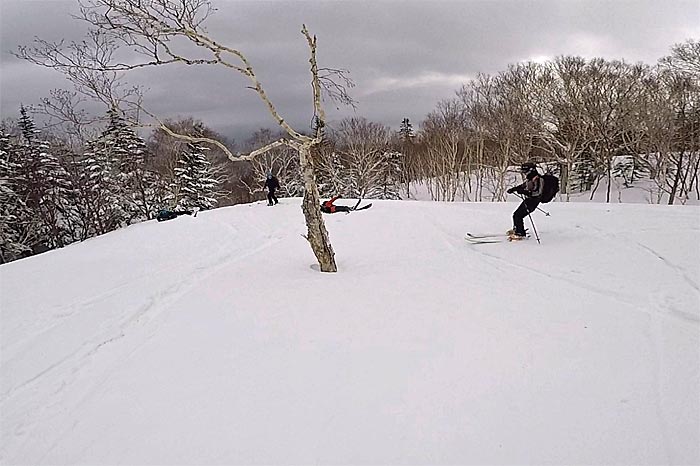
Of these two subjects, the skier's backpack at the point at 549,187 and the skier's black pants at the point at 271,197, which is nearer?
the skier's backpack at the point at 549,187

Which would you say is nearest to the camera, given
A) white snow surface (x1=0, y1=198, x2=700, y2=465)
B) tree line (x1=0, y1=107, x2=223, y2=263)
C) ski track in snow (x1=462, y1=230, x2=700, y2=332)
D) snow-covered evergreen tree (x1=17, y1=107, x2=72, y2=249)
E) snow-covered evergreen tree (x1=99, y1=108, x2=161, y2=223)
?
white snow surface (x1=0, y1=198, x2=700, y2=465)

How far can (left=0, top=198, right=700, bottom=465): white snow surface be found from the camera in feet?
8.77

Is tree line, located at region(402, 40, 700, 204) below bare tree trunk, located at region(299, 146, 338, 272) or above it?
above

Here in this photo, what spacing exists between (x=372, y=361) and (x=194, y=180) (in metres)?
31.6

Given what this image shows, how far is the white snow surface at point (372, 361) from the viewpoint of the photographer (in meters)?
2.67

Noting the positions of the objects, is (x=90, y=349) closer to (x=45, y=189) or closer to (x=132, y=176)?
(x=45, y=189)

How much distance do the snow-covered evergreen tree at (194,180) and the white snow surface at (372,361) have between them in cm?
2494

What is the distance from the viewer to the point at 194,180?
32.3 meters

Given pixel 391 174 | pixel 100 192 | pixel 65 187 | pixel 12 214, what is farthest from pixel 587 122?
pixel 12 214

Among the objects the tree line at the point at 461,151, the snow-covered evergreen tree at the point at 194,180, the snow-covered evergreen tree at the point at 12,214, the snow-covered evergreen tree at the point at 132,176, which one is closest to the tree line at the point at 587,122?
the tree line at the point at 461,151

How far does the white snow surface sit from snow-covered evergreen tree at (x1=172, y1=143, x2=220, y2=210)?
24.9 meters

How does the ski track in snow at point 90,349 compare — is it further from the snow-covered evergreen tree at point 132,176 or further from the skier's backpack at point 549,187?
the snow-covered evergreen tree at point 132,176

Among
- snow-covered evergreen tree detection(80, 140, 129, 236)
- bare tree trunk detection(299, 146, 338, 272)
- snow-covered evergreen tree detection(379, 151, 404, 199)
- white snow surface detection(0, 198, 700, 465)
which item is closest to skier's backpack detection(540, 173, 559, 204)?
white snow surface detection(0, 198, 700, 465)

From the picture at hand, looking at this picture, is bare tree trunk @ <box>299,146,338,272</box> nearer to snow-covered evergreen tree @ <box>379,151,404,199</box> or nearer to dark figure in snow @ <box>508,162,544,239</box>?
dark figure in snow @ <box>508,162,544,239</box>
